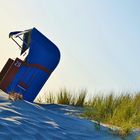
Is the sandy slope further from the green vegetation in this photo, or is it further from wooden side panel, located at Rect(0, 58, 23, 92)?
wooden side panel, located at Rect(0, 58, 23, 92)

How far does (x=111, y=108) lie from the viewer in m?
9.38

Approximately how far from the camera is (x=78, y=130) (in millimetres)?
6734

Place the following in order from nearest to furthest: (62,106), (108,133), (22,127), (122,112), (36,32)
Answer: (22,127) < (108,133) < (122,112) < (62,106) < (36,32)

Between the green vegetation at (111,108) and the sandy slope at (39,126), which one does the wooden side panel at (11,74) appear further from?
the sandy slope at (39,126)

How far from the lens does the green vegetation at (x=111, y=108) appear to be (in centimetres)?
739

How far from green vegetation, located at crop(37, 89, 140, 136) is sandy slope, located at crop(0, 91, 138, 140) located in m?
0.33

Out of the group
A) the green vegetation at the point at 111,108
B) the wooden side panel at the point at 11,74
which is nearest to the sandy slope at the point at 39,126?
the green vegetation at the point at 111,108

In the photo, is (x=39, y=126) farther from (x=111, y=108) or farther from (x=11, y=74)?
(x=11, y=74)

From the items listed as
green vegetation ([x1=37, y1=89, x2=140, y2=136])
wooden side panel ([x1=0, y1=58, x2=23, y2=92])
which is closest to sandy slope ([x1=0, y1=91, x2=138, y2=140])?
green vegetation ([x1=37, y1=89, x2=140, y2=136])

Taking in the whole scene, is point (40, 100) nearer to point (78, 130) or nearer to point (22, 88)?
point (22, 88)

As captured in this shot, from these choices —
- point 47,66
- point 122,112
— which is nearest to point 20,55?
point 47,66

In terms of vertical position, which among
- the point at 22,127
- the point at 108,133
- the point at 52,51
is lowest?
the point at 22,127

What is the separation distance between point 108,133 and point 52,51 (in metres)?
5.10

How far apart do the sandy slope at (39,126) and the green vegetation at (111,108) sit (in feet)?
1.08
